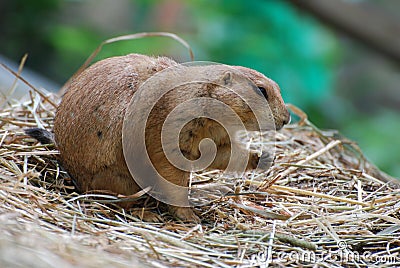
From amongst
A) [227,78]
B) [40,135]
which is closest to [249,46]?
[227,78]

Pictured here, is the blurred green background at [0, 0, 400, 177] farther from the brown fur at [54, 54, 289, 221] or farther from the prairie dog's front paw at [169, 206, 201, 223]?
the prairie dog's front paw at [169, 206, 201, 223]

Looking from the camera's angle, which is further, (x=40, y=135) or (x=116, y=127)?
(x=40, y=135)

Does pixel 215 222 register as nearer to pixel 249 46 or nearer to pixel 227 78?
pixel 227 78

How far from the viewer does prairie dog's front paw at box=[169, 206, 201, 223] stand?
3.48 m

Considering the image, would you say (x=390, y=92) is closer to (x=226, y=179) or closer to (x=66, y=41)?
(x=66, y=41)

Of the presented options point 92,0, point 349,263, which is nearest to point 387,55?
point 349,263

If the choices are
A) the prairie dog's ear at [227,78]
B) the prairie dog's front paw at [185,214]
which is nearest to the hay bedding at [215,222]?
the prairie dog's front paw at [185,214]

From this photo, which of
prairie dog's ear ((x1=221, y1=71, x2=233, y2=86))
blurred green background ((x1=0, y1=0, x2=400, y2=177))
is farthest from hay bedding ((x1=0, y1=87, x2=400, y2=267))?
blurred green background ((x1=0, y1=0, x2=400, y2=177))

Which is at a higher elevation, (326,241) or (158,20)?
(158,20)

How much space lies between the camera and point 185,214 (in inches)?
138

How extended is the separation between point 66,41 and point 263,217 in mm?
7309

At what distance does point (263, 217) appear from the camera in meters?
3.56

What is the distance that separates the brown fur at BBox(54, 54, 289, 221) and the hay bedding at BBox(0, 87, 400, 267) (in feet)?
0.44

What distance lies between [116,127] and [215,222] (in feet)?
2.75
